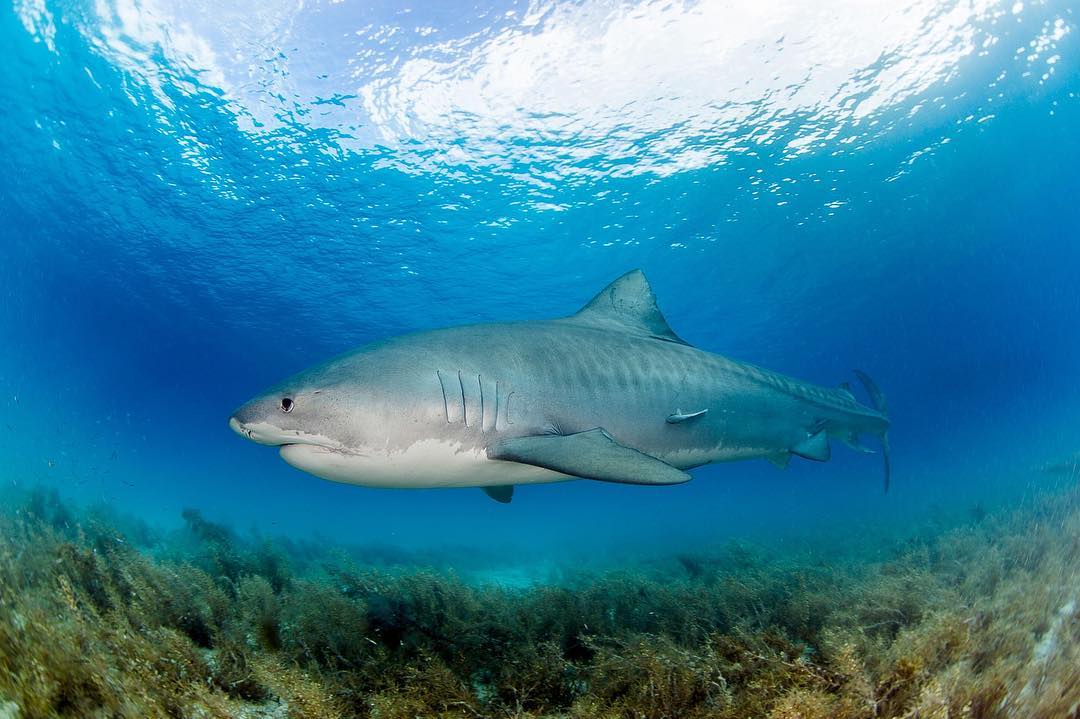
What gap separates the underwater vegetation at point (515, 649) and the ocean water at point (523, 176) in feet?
13.0

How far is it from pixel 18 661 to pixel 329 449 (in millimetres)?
1582

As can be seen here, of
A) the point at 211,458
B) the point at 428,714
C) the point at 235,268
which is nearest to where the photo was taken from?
the point at 428,714

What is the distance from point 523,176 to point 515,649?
17.4 meters

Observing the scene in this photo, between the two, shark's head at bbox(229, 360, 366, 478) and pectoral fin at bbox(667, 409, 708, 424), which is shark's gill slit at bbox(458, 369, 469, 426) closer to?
shark's head at bbox(229, 360, 366, 478)

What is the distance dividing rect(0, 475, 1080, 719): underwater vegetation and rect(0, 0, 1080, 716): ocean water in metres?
3.96

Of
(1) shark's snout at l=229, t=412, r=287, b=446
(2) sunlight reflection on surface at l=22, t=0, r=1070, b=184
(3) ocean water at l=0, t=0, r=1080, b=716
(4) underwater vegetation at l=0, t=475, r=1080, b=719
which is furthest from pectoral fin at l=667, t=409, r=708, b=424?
(2) sunlight reflection on surface at l=22, t=0, r=1070, b=184

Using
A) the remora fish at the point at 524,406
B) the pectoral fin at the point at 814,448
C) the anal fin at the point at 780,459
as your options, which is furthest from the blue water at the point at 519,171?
the anal fin at the point at 780,459

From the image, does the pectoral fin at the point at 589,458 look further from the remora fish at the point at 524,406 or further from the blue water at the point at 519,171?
the blue water at the point at 519,171

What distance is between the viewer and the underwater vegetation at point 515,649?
6.63ft

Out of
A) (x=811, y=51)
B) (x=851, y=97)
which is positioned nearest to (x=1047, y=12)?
(x=851, y=97)

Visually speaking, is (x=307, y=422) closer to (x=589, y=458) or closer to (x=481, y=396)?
(x=481, y=396)

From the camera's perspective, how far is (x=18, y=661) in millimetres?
2064

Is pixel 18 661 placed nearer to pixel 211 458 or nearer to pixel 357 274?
pixel 357 274

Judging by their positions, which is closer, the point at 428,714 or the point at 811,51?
the point at 428,714
